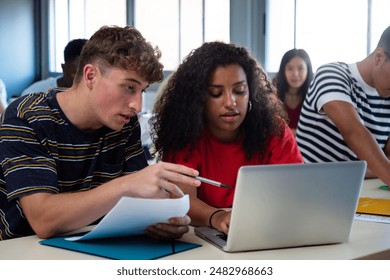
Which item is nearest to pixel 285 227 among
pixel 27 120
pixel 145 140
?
pixel 27 120

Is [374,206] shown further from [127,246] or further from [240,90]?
[127,246]

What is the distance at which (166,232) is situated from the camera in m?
1.36

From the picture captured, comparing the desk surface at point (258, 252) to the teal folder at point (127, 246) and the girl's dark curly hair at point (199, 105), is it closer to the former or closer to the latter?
the teal folder at point (127, 246)

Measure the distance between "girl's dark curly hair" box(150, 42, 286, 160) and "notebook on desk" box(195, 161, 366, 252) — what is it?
1.64 feet

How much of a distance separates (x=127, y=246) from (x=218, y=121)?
1.96 ft

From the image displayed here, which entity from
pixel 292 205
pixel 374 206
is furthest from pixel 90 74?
pixel 374 206

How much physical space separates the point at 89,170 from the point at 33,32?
6019mm

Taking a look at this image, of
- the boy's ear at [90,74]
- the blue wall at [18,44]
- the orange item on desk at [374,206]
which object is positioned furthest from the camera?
the blue wall at [18,44]

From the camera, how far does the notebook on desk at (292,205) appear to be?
47.9 inches

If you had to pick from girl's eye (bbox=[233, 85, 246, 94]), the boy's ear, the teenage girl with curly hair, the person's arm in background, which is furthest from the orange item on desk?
the boy's ear

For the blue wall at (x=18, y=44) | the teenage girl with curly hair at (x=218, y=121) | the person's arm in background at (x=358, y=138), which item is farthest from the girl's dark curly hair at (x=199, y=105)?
the blue wall at (x=18, y=44)

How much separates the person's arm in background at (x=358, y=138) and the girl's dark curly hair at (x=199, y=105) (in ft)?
0.88

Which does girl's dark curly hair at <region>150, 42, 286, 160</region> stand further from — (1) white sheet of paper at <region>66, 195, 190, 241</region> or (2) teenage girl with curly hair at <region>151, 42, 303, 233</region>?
(1) white sheet of paper at <region>66, 195, 190, 241</region>
